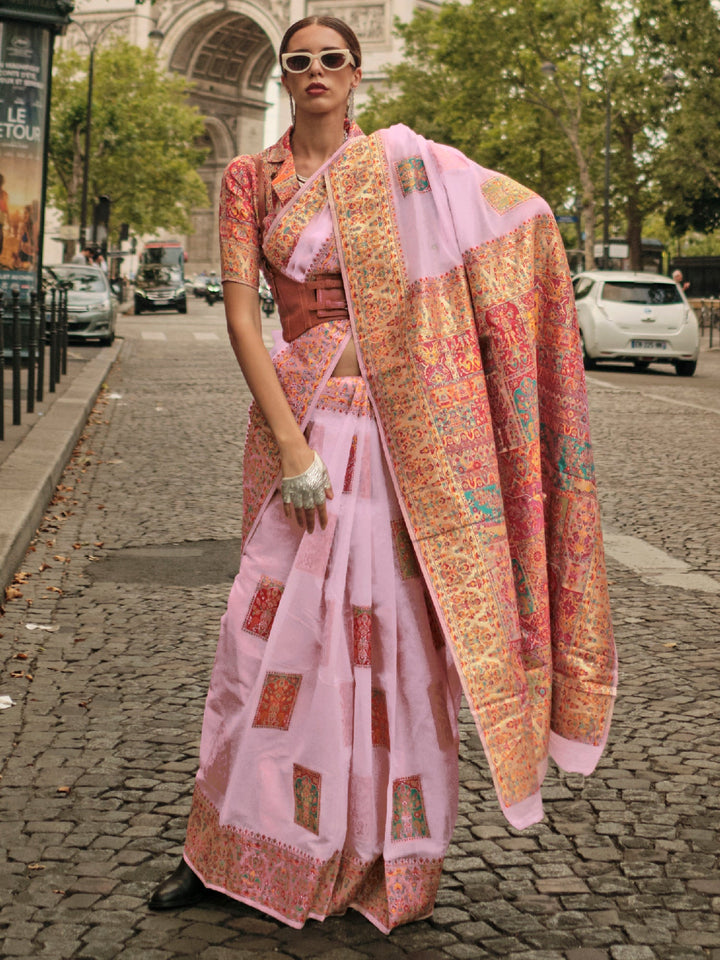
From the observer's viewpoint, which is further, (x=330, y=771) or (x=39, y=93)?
(x=39, y=93)

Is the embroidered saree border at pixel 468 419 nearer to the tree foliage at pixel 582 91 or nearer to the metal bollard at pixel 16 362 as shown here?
the metal bollard at pixel 16 362

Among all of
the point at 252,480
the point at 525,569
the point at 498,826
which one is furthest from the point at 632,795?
the point at 252,480

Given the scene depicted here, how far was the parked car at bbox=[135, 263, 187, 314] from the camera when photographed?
46719 mm

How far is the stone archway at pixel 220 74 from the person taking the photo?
226ft

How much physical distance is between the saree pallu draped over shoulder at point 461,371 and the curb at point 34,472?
3.44m

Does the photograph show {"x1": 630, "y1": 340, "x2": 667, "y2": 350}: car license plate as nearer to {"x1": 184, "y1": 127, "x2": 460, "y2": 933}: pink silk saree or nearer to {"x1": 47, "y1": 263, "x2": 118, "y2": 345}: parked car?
{"x1": 47, "y1": 263, "x2": 118, "y2": 345}: parked car

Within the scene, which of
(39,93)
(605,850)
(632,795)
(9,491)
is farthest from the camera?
(39,93)

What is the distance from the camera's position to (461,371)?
2.80 metres

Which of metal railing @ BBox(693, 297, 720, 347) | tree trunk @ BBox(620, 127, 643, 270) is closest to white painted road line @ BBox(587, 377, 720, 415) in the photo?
metal railing @ BBox(693, 297, 720, 347)

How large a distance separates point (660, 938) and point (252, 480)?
1.16 meters

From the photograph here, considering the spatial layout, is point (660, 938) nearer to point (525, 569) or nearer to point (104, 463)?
point (525, 569)

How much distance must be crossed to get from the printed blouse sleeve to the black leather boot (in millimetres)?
1149

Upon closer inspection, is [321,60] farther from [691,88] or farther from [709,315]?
[709,315]

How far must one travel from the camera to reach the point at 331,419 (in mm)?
2854
